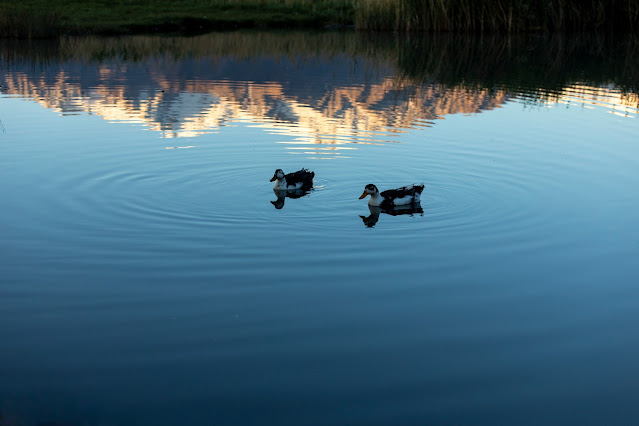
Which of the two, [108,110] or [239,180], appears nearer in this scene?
[239,180]

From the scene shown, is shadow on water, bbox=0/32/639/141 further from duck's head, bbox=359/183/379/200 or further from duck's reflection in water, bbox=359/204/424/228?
duck's reflection in water, bbox=359/204/424/228

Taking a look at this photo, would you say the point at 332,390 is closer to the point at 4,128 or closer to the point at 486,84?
the point at 4,128

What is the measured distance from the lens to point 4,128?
19.2m

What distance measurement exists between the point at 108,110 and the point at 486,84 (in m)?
13.0

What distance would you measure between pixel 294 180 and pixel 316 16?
48.7m

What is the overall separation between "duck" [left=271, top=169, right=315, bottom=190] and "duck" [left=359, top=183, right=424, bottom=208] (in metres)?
1.26

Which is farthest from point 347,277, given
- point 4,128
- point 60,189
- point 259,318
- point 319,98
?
point 319,98

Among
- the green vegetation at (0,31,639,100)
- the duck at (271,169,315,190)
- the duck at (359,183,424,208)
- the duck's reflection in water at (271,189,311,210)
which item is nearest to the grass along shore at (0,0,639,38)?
the green vegetation at (0,31,639,100)

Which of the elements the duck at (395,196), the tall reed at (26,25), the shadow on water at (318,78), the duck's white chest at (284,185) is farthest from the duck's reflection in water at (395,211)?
the tall reed at (26,25)

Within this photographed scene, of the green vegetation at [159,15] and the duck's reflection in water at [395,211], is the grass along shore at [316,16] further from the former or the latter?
the duck's reflection in water at [395,211]

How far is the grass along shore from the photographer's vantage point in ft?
140

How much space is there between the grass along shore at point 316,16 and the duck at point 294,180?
102 ft

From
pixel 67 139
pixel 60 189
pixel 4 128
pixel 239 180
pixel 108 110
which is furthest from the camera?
pixel 108 110

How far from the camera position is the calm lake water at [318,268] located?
6645 millimetres
